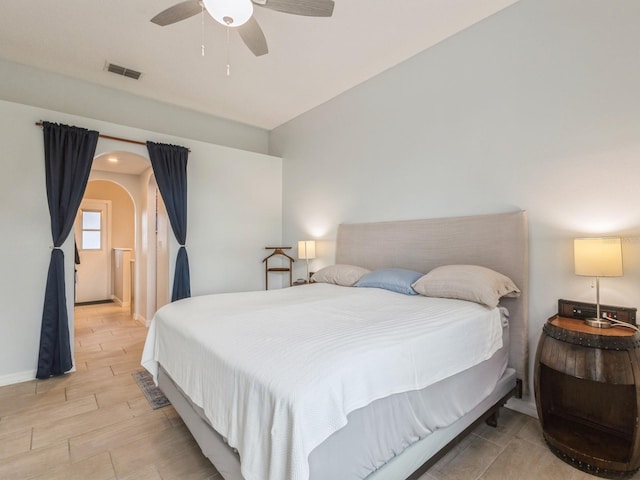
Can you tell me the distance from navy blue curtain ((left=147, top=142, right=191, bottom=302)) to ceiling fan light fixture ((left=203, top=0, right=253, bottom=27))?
234cm

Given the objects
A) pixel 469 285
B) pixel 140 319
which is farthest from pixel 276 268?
pixel 469 285

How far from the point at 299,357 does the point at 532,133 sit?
245 centimetres

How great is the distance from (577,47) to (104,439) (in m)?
4.16

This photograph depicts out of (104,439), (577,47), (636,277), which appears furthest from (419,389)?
(577,47)

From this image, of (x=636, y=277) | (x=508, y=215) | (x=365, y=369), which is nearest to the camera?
(x=365, y=369)

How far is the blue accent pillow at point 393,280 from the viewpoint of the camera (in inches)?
106

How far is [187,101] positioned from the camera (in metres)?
4.27

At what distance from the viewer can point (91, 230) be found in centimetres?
654

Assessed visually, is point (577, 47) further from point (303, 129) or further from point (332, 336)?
point (303, 129)

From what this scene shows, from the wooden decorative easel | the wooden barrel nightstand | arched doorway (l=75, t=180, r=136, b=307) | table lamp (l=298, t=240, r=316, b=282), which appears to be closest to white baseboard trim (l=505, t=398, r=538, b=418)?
the wooden barrel nightstand

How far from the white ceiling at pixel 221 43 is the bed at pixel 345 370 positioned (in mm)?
1778

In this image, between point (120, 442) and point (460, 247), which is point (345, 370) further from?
point (460, 247)

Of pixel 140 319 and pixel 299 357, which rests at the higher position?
pixel 299 357

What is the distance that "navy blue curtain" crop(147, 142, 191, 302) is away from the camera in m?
3.87
